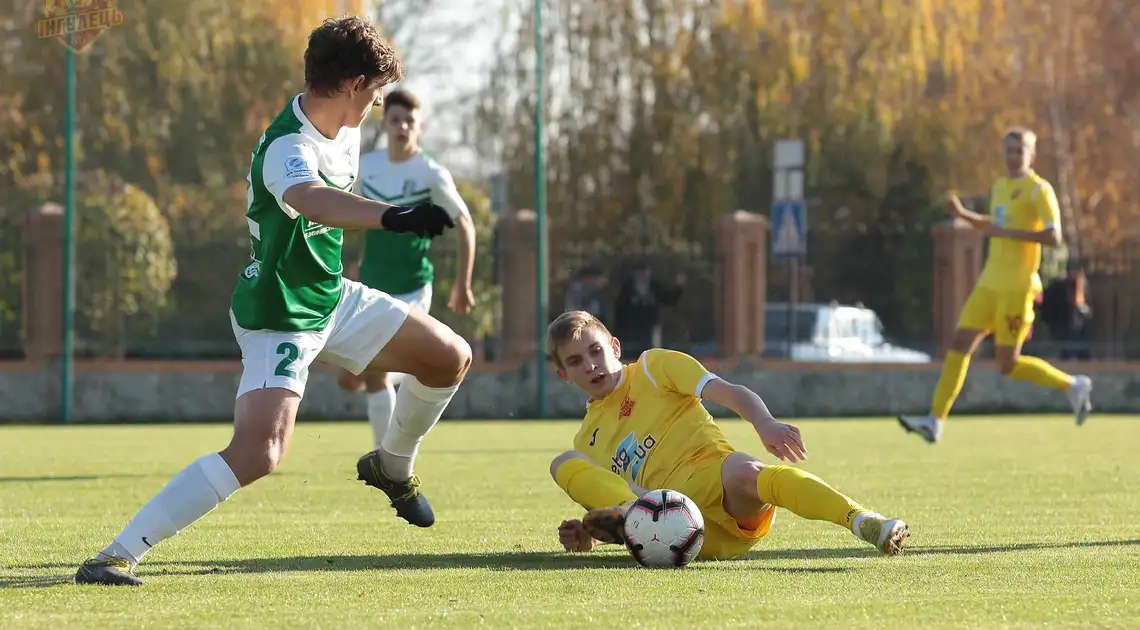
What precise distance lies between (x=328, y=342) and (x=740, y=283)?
702 inches

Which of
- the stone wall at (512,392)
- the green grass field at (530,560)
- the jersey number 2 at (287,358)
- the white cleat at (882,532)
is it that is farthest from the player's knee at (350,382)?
the stone wall at (512,392)

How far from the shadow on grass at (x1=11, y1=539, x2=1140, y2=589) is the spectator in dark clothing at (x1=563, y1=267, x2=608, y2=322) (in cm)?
1599

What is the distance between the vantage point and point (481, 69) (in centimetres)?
3934

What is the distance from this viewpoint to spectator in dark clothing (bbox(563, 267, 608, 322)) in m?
23.1

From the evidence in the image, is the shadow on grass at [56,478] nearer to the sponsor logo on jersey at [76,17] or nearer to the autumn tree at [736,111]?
the sponsor logo on jersey at [76,17]

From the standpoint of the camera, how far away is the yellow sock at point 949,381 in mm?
13883

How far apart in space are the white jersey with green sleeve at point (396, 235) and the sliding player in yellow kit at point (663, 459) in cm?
438

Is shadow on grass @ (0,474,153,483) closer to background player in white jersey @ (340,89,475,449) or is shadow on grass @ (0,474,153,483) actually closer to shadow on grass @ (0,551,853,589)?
background player in white jersey @ (340,89,475,449)

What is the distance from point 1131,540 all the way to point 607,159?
1244 inches

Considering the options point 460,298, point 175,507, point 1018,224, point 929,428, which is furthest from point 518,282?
point 175,507

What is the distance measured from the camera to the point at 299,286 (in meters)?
6.36

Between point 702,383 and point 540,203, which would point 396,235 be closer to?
point 702,383

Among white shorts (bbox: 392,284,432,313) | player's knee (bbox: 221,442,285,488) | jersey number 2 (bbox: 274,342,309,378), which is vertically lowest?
player's knee (bbox: 221,442,285,488)

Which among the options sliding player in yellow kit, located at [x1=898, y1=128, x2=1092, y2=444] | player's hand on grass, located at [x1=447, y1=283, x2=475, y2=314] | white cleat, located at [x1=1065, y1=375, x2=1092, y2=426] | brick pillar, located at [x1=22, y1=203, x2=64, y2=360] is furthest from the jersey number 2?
brick pillar, located at [x1=22, y1=203, x2=64, y2=360]
